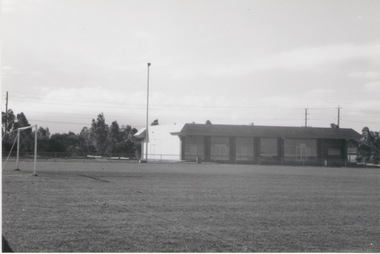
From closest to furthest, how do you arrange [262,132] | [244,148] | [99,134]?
[244,148]
[262,132]
[99,134]

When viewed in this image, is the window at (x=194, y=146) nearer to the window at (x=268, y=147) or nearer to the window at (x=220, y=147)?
the window at (x=220, y=147)

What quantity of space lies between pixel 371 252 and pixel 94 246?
15.6 ft

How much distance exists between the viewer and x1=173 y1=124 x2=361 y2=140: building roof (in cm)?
6644

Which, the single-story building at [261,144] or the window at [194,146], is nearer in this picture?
the single-story building at [261,144]

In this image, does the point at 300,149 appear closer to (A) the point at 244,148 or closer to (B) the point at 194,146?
(A) the point at 244,148

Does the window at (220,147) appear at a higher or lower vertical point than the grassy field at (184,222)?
higher

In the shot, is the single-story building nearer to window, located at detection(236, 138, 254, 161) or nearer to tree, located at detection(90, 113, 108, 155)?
window, located at detection(236, 138, 254, 161)

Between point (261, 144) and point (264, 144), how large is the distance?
0.51 metres

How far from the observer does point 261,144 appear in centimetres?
6875

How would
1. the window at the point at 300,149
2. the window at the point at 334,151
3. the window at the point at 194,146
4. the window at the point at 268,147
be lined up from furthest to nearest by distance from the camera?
the window at the point at 334,151, the window at the point at 300,149, the window at the point at 268,147, the window at the point at 194,146

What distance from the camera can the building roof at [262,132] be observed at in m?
66.4

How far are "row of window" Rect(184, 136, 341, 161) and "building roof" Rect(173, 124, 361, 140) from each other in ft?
3.06

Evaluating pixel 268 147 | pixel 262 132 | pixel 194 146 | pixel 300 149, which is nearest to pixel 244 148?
pixel 262 132

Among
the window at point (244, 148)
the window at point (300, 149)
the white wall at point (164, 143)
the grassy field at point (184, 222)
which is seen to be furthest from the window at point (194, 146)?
the grassy field at point (184, 222)
